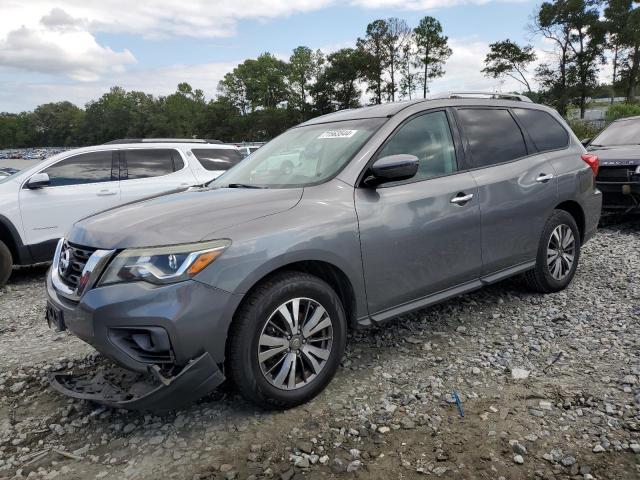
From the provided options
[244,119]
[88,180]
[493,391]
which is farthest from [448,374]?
[244,119]

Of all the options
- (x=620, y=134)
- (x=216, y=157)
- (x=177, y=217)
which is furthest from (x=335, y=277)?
(x=620, y=134)

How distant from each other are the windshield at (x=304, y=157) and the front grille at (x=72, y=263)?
1.11 m

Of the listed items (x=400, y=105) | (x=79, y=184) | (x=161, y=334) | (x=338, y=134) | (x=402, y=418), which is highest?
(x=400, y=105)

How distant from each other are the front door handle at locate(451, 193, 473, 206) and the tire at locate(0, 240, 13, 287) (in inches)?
207

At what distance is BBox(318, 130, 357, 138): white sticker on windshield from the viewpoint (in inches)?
139

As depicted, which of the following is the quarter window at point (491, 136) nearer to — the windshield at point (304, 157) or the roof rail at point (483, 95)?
the roof rail at point (483, 95)

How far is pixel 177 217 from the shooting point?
277 centimetres

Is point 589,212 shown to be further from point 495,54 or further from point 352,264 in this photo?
point 495,54

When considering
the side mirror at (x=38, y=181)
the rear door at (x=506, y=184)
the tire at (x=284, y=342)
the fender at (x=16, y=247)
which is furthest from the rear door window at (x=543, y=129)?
the fender at (x=16, y=247)

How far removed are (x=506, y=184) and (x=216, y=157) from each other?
4952 millimetres

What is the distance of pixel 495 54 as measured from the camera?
5194 centimetres

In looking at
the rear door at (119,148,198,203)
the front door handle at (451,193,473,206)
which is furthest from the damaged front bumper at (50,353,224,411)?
the rear door at (119,148,198,203)

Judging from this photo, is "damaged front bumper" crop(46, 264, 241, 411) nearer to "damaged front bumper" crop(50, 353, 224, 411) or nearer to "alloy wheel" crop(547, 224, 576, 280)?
"damaged front bumper" crop(50, 353, 224, 411)

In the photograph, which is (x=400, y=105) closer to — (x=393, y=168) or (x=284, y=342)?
(x=393, y=168)
